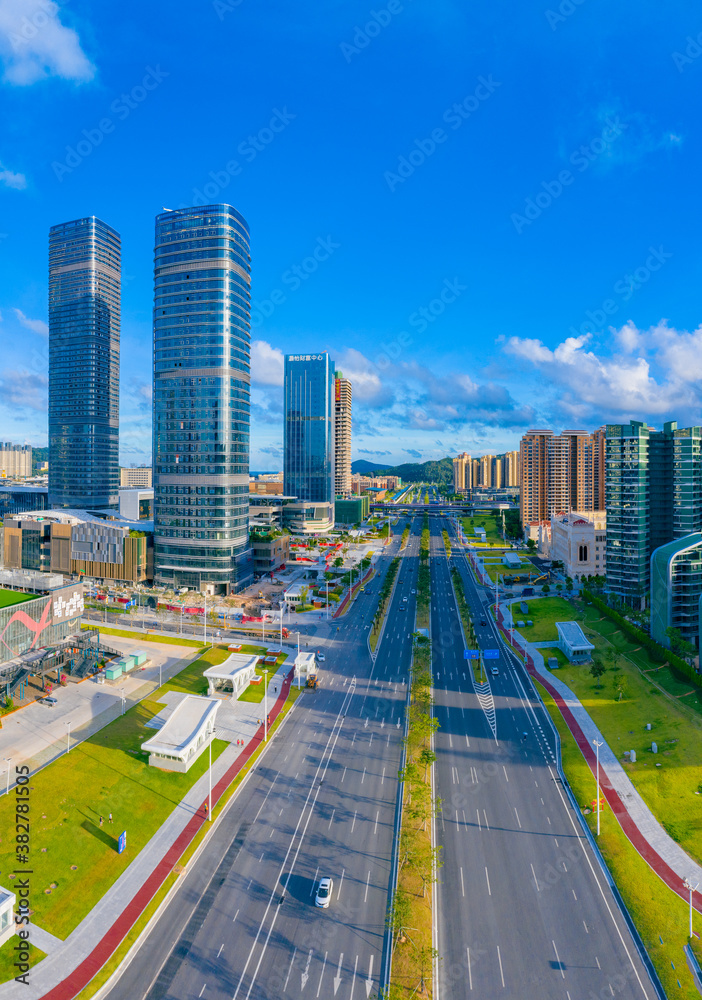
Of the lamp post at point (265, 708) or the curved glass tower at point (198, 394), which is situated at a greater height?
the curved glass tower at point (198, 394)

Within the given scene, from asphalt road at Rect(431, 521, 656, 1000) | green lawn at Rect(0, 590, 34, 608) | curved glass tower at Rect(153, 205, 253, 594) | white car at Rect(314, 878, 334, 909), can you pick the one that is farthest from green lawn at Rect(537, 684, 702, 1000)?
curved glass tower at Rect(153, 205, 253, 594)

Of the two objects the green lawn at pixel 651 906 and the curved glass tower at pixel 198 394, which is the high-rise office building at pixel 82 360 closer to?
the curved glass tower at pixel 198 394

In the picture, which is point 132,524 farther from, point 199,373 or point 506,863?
point 506,863

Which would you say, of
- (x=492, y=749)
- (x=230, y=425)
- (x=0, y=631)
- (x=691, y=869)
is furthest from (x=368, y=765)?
(x=230, y=425)

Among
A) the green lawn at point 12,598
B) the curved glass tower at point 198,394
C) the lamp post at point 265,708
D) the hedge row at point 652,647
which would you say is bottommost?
the lamp post at point 265,708

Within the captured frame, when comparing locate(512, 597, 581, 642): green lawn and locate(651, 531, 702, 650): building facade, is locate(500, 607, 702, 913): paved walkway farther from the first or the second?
locate(512, 597, 581, 642): green lawn

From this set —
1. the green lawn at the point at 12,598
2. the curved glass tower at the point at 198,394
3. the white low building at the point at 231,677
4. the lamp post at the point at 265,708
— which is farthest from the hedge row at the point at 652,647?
the green lawn at the point at 12,598

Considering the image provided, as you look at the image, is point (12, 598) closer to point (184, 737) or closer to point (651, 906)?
point (184, 737)
